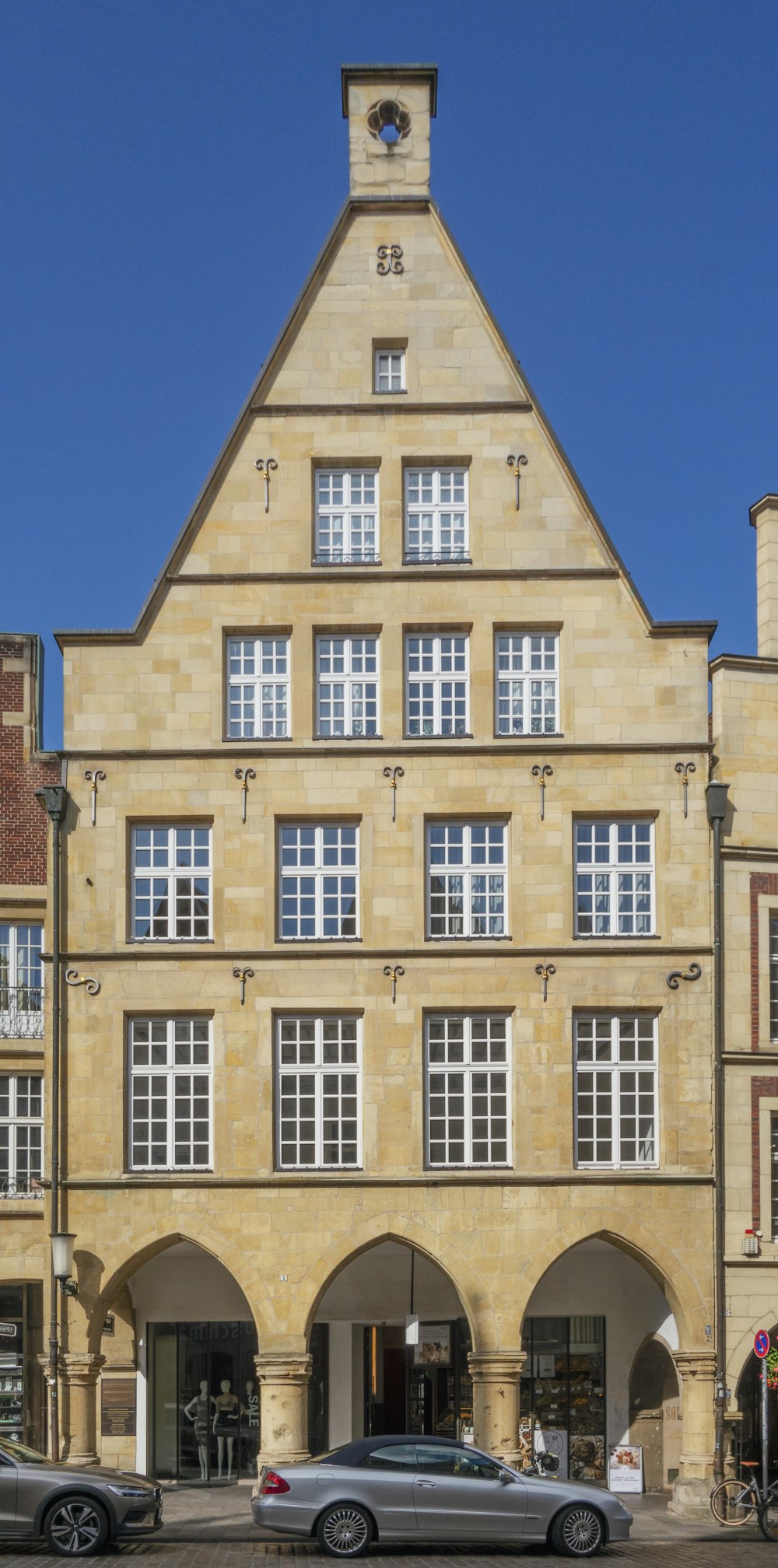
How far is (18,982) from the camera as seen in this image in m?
33.8

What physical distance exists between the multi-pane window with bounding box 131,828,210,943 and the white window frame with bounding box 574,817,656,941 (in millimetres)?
5934

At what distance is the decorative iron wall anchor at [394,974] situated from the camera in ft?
103

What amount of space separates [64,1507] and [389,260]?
20.2 meters

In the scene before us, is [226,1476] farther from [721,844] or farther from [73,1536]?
[721,844]

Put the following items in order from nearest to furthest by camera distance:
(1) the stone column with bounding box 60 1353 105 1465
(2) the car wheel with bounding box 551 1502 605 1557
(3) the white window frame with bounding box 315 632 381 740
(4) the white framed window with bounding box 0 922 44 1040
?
(2) the car wheel with bounding box 551 1502 605 1557 → (1) the stone column with bounding box 60 1353 105 1465 → (3) the white window frame with bounding box 315 632 381 740 → (4) the white framed window with bounding box 0 922 44 1040

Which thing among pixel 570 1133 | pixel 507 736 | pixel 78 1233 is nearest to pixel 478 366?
pixel 507 736

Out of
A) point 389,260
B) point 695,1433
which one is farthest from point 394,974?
point 389,260

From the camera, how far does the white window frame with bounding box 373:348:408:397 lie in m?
33.2

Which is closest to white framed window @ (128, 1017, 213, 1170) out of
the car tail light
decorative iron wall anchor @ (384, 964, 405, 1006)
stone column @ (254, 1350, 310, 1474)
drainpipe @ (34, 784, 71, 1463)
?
drainpipe @ (34, 784, 71, 1463)

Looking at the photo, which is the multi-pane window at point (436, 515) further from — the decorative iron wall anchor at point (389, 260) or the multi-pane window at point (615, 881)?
the multi-pane window at point (615, 881)

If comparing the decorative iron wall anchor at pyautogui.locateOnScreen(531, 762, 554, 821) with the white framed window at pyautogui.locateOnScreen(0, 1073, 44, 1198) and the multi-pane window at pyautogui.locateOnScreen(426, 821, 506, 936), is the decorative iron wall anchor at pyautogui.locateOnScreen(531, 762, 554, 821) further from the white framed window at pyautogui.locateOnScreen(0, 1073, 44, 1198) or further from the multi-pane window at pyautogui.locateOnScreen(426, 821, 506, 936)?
the white framed window at pyautogui.locateOnScreen(0, 1073, 44, 1198)

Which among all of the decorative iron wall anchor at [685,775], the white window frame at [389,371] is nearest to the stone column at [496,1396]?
the decorative iron wall anchor at [685,775]

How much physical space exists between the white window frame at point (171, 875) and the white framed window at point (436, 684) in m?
3.87

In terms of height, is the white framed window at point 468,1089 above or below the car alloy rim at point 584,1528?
above
